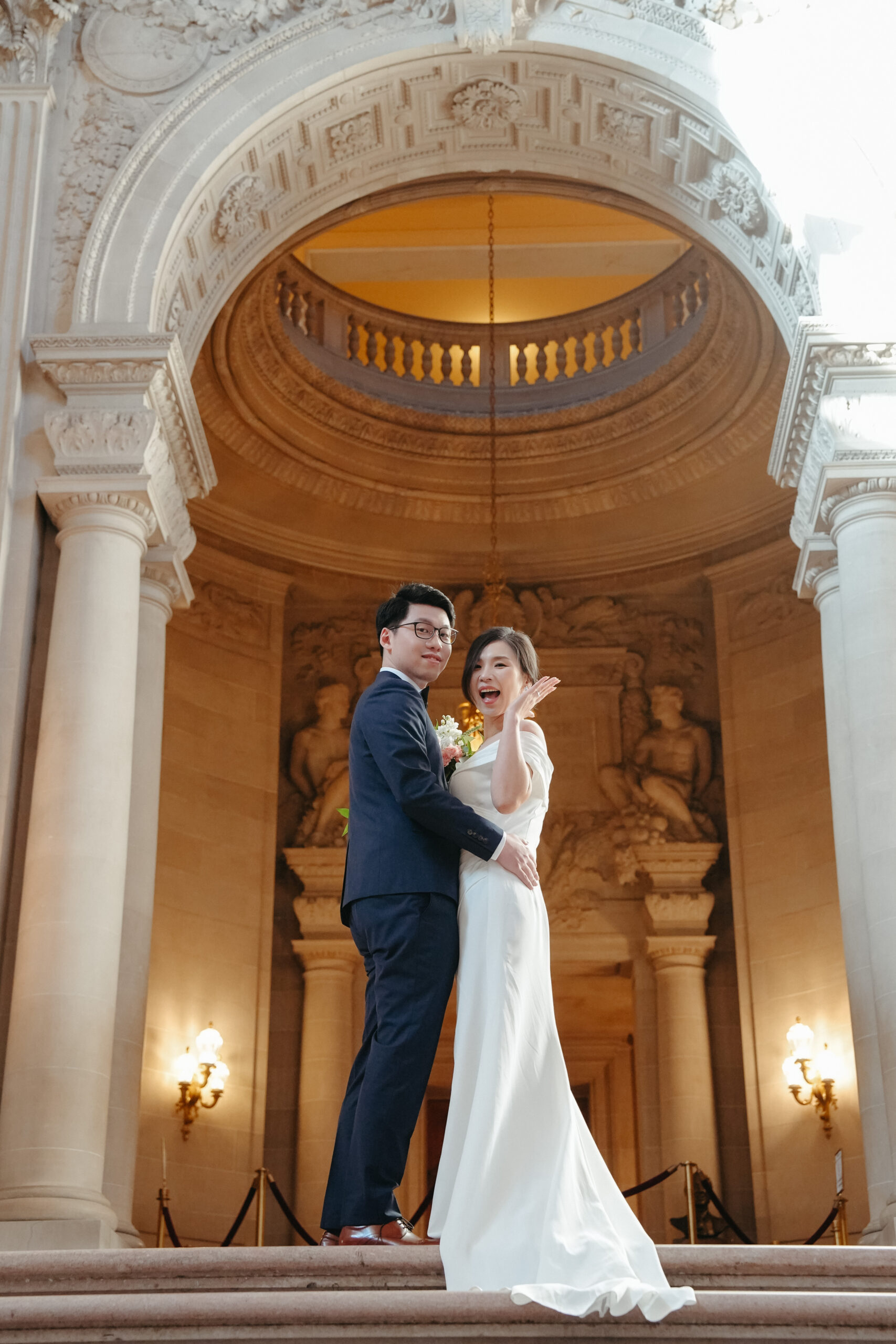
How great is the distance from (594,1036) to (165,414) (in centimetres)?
890

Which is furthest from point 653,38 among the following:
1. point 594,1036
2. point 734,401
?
point 594,1036

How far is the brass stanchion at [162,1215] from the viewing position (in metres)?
11.0

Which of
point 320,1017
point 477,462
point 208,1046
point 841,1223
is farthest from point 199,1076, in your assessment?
point 477,462

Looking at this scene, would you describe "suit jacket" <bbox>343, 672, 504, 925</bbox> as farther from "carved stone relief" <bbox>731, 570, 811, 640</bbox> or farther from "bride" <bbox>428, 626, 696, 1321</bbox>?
"carved stone relief" <bbox>731, 570, 811, 640</bbox>

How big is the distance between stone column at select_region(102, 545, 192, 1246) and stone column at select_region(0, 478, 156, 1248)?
0.54m

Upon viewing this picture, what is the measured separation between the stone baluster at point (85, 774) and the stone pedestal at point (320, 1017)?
14.6ft

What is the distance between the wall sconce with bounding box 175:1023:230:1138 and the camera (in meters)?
12.0

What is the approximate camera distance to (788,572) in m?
14.2

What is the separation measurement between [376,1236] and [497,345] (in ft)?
41.4

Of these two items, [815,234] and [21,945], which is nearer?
[21,945]

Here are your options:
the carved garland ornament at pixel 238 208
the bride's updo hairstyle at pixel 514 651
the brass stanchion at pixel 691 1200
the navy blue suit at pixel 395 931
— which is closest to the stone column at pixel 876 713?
the brass stanchion at pixel 691 1200

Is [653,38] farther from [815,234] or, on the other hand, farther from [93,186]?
[93,186]

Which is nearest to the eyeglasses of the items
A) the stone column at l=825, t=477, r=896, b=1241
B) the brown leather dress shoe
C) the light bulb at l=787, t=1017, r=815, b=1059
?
the brown leather dress shoe

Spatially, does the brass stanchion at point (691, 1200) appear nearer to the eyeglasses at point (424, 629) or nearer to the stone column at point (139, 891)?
the stone column at point (139, 891)
